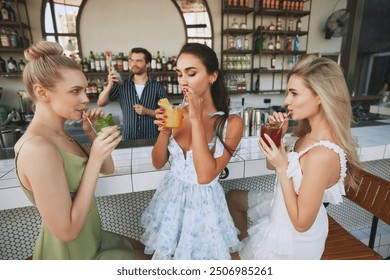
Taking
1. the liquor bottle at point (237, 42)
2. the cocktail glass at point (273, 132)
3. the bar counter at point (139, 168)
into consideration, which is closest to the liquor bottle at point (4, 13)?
the bar counter at point (139, 168)

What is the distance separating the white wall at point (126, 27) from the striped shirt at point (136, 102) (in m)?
1.87

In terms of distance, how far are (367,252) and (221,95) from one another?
1.11 metres

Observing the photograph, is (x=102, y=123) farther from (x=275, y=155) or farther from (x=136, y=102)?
(x=136, y=102)

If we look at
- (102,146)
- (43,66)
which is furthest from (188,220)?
(43,66)

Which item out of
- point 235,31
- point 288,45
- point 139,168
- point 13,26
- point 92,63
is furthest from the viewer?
point 288,45

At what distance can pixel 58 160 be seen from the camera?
31.4 inches

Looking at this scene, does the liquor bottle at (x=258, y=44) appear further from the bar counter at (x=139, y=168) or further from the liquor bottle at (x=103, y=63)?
the bar counter at (x=139, y=168)

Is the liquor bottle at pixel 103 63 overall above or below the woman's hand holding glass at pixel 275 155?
above

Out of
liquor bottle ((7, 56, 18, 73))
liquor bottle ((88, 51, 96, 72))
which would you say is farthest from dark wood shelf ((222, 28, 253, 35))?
liquor bottle ((7, 56, 18, 73))

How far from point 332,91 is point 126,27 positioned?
3969mm

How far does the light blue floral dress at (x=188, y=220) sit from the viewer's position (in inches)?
42.6

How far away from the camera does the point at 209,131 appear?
1.20 m
